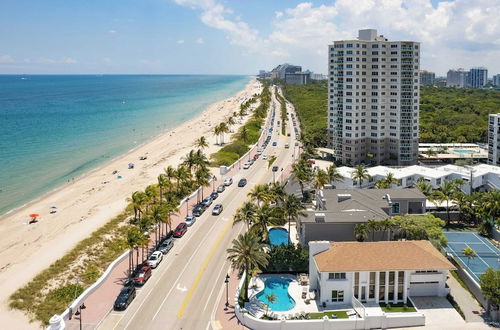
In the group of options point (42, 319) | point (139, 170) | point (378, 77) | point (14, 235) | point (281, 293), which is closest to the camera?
point (42, 319)

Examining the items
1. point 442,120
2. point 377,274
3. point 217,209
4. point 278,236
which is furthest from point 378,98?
point 442,120

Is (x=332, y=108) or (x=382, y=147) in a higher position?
(x=332, y=108)

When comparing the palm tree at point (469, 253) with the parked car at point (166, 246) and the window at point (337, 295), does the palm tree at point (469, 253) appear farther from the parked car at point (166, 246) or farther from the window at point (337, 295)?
the parked car at point (166, 246)

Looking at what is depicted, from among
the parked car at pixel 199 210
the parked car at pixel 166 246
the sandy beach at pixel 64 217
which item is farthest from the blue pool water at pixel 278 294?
the parked car at pixel 199 210

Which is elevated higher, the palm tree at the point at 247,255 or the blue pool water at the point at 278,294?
the palm tree at the point at 247,255

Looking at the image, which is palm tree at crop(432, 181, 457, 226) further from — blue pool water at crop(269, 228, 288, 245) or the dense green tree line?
the dense green tree line

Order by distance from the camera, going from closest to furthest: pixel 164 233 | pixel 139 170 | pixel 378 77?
1. pixel 164 233
2. pixel 378 77
3. pixel 139 170

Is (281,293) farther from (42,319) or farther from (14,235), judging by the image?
(14,235)

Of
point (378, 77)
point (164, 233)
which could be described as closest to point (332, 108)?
point (378, 77)
